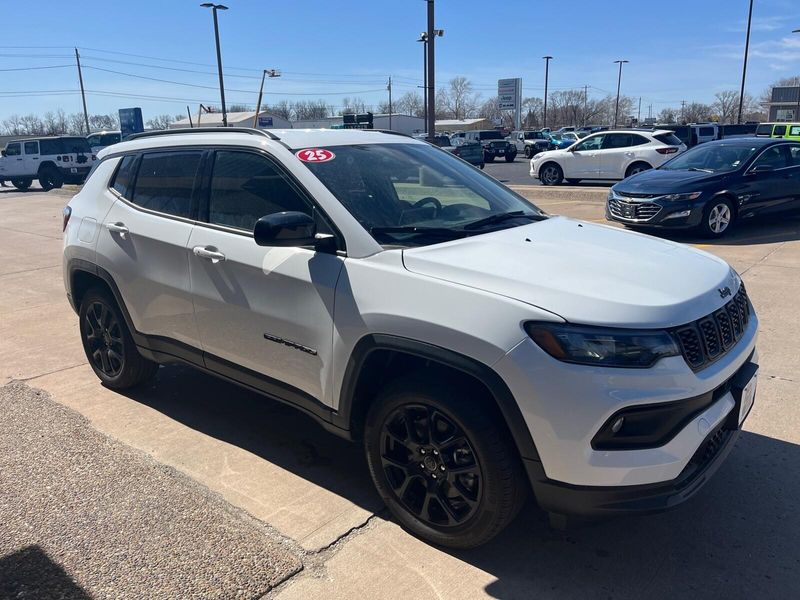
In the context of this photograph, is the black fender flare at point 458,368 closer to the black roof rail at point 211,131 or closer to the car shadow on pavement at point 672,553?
the car shadow on pavement at point 672,553

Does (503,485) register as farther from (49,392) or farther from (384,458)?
(49,392)

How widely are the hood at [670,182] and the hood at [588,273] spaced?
7067 mm

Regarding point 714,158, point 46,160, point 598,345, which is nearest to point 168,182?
point 598,345

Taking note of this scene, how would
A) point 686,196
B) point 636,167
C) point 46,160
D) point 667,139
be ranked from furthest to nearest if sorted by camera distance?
point 46,160
point 636,167
point 667,139
point 686,196

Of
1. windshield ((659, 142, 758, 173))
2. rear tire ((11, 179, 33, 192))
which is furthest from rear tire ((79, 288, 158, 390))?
rear tire ((11, 179, 33, 192))

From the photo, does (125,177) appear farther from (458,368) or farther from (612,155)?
(612,155)

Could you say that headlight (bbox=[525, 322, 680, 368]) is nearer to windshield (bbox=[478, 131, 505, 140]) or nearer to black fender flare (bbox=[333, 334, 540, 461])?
black fender flare (bbox=[333, 334, 540, 461])

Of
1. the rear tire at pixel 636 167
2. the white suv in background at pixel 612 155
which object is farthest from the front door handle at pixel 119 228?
the rear tire at pixel 636 167

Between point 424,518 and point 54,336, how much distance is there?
479 cm

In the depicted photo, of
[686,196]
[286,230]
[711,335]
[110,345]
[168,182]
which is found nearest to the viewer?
[711,335]

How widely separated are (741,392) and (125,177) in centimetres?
394

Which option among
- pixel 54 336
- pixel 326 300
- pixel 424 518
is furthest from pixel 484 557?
pixel 54 336

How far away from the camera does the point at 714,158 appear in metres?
10.5

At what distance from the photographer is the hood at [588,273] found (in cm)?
245
